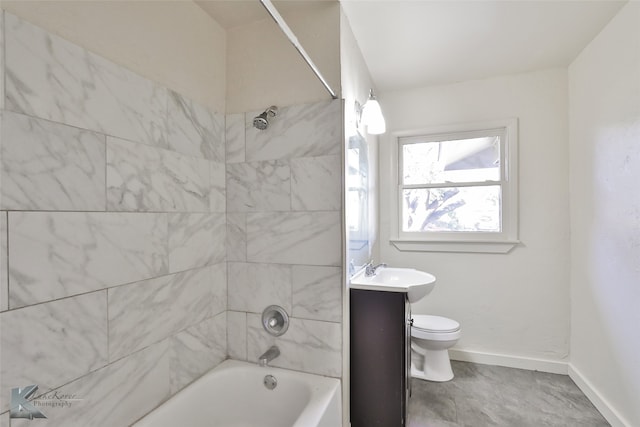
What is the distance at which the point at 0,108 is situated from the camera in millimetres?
855

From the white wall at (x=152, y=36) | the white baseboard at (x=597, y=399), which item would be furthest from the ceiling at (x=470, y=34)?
the white baseboard at (x=597, y=399)

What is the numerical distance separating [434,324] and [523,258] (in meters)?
0.97

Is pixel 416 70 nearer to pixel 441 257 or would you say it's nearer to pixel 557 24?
pixel 557 24

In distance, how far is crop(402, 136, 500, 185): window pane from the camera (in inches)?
103

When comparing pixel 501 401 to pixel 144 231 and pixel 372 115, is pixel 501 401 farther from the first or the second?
pixel 144 231

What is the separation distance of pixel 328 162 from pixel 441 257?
5.40ft

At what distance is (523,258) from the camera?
247 centimetres

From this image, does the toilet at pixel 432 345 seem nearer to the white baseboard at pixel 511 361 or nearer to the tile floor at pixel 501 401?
the tile floor at pixel 501 401

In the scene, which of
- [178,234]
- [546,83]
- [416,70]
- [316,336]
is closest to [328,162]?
[178,234]

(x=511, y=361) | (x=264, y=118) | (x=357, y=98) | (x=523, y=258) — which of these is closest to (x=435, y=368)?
(x=511, y=361)

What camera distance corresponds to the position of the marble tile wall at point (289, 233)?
1595 mm

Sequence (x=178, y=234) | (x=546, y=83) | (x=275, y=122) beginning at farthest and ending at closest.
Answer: (x=546, y=83) → (x=275, y=122) → (x=178, y=234)

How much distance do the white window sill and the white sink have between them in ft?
1.84

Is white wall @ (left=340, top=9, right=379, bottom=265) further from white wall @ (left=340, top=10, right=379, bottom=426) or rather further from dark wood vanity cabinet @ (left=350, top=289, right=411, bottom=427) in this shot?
dark wood vanity cabinet @ (left=350, top=289, right=411, bottom=427)
